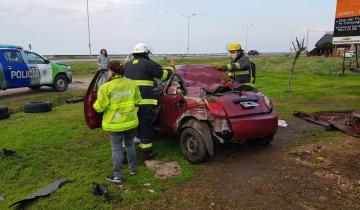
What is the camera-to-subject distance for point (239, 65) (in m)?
8.45

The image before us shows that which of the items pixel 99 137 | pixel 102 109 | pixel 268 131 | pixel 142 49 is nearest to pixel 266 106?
pixel 268 131

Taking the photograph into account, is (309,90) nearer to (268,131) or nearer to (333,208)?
(268,131)

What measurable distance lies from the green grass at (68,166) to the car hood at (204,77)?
1.25 m

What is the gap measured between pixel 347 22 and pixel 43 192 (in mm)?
17261

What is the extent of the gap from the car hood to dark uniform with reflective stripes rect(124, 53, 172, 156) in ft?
2.30

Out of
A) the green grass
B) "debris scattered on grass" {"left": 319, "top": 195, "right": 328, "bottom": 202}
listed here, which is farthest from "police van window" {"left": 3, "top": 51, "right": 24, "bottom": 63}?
"debris scattered on grass" {"left": 319, "top": 195, "right": 328, "bottom": 202}

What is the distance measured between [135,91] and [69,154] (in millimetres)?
2277

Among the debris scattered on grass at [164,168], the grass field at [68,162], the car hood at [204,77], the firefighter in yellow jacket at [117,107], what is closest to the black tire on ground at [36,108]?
the grass field at [68,162]

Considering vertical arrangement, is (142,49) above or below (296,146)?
above

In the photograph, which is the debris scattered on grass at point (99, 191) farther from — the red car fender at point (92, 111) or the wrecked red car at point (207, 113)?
the wrecked red car at point (207, 113)

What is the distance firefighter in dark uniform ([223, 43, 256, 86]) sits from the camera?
334 inches

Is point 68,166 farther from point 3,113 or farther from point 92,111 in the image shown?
point 3,113

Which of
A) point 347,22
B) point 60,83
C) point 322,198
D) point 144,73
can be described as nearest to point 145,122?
point 144,73

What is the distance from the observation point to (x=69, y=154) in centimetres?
723
